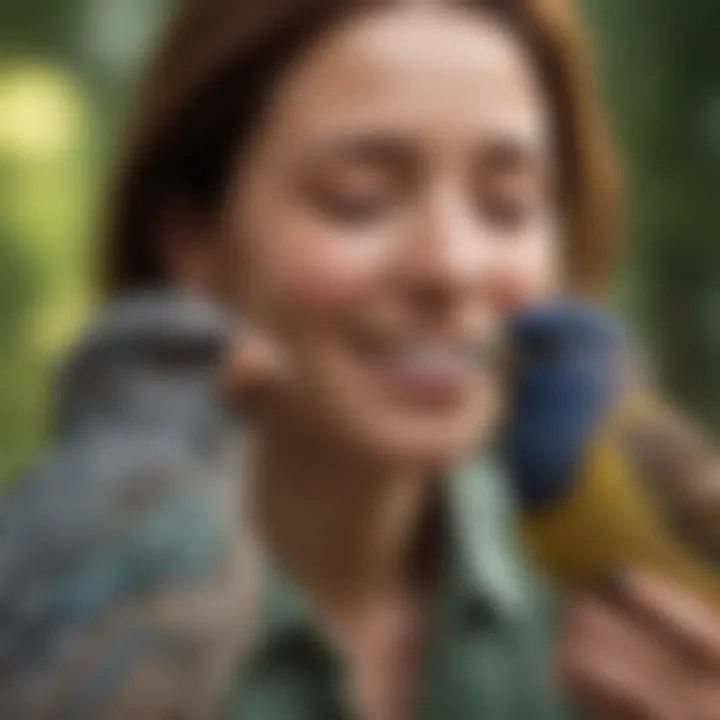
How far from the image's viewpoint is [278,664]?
588 mm

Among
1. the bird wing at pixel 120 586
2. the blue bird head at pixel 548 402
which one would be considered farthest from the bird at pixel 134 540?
the blue bird head at pixel 548 402

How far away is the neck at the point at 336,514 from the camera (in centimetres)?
60

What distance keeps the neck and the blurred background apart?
96 millimetres

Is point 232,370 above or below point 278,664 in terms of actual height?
above

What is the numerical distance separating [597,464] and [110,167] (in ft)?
0.77

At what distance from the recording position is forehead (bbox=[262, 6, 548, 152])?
0.60 meters

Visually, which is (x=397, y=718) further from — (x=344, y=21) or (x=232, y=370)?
(x=344, y=21)

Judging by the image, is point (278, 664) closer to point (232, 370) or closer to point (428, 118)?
point (232, 370)

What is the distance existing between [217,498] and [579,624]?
0.53ft

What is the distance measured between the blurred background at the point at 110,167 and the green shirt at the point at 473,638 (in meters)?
0.10

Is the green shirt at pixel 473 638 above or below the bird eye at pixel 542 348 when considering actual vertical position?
below

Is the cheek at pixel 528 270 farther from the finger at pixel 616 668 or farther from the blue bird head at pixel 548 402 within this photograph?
the finger at pixel 616 668

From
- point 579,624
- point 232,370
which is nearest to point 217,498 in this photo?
point 232,370

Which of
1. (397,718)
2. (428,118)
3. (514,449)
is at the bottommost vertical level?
(397,718)
